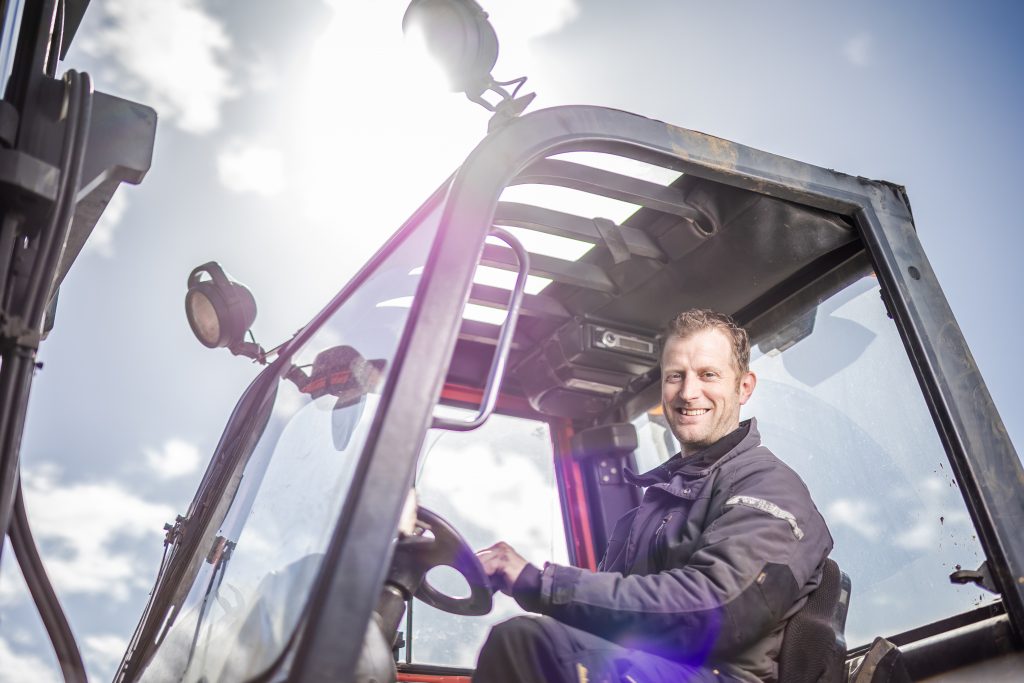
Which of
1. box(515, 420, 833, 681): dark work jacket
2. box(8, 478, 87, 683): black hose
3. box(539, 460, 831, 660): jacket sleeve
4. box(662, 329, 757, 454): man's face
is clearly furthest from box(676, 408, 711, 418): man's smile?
box(8, 478, 87, 683): black hose

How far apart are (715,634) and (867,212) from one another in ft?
3.68

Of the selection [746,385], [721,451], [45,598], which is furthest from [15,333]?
[746,385]

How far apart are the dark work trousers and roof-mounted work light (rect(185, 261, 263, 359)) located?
0.94 metres

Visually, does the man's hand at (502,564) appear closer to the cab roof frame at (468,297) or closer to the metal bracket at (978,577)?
the cab roof frame at (468,297)

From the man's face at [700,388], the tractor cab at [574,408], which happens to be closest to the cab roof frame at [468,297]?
the tractor cab at [574,408]

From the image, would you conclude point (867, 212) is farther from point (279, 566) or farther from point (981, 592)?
point (279, 566)

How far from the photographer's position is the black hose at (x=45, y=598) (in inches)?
61.9

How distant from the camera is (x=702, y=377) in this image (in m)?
2.17

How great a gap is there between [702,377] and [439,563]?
39.2 inches

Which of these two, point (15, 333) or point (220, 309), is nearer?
point (15, 333)

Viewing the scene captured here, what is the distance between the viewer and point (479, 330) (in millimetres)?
2859

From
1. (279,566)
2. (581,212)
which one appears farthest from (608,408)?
(279,566)

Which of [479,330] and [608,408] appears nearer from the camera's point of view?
[479,330]

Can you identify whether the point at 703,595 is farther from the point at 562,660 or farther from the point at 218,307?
the point at 218,307
